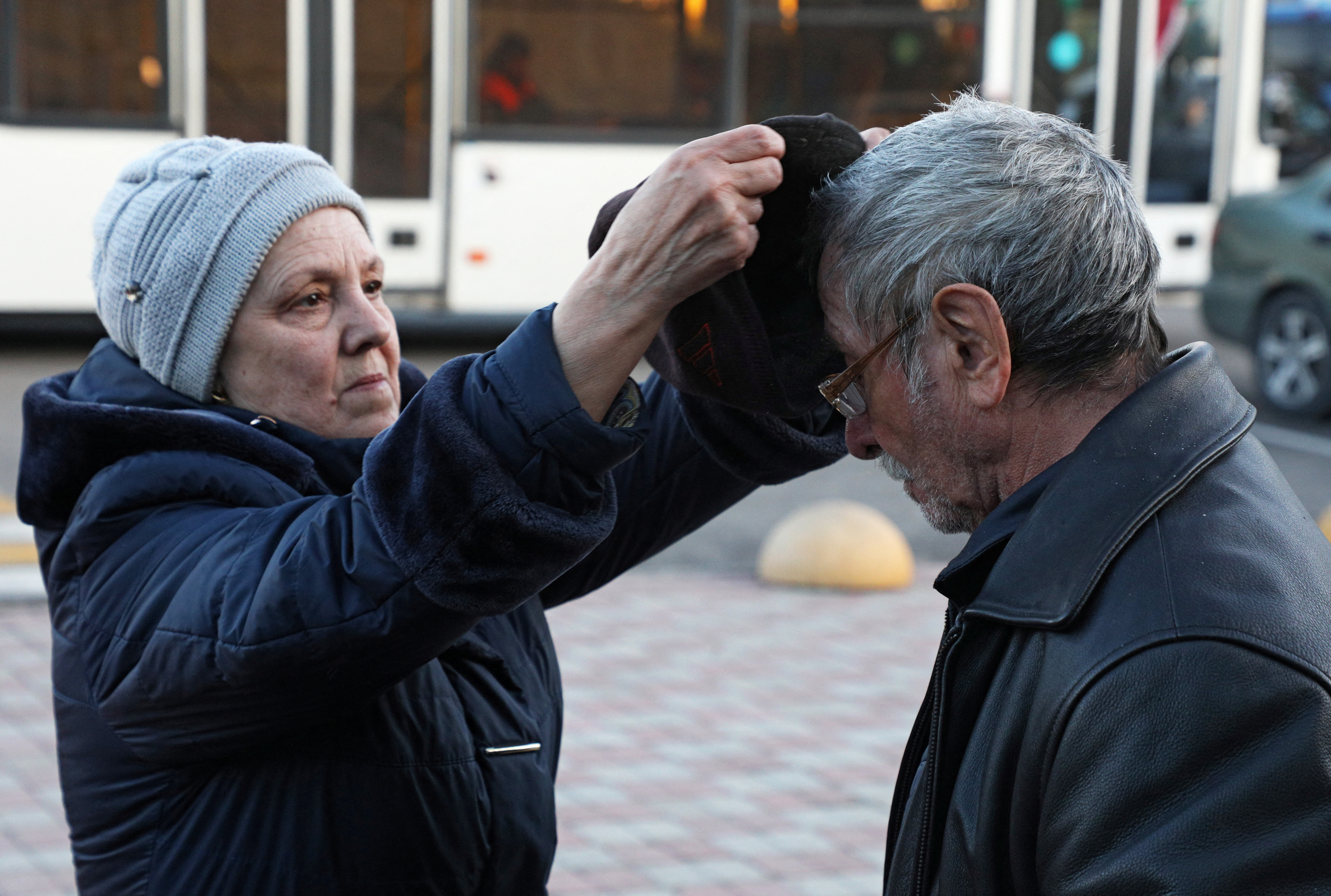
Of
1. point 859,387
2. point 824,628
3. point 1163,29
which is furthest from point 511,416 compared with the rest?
point 1163,29

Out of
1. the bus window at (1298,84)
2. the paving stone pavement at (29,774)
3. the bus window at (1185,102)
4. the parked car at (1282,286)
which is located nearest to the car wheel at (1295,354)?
the parked car at (1282,286)

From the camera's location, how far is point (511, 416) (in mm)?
1676

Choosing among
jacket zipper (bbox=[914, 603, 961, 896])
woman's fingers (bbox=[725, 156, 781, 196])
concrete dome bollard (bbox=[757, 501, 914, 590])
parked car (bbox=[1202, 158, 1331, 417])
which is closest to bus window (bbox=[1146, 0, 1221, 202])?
parked car (bbox=[1202, 158, 1331, 417])

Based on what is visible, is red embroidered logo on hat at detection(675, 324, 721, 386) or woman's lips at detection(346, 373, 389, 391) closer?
red embroidered logo on hat at detection(675, 324, 721, 386)

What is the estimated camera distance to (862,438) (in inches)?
78.6

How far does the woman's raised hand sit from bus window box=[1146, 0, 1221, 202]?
1151 centimetres

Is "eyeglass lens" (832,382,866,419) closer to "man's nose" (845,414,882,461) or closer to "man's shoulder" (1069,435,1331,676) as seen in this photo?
"man's nose" (845,414,882,461)

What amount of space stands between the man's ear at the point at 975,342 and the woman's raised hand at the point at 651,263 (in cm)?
23

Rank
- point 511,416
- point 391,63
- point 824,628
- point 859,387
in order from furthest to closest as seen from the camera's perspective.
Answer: point 391,63 → point 824,628 → point 859,387 → point 511,416

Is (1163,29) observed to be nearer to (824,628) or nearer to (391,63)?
(391,63)

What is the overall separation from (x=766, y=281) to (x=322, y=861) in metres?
0.92

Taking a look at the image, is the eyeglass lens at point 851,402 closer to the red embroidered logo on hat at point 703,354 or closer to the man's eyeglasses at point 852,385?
the man's eyeglasses at point 852,385

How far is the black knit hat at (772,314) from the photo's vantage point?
1883mm

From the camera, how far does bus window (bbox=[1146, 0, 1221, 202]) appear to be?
40.9 feet
